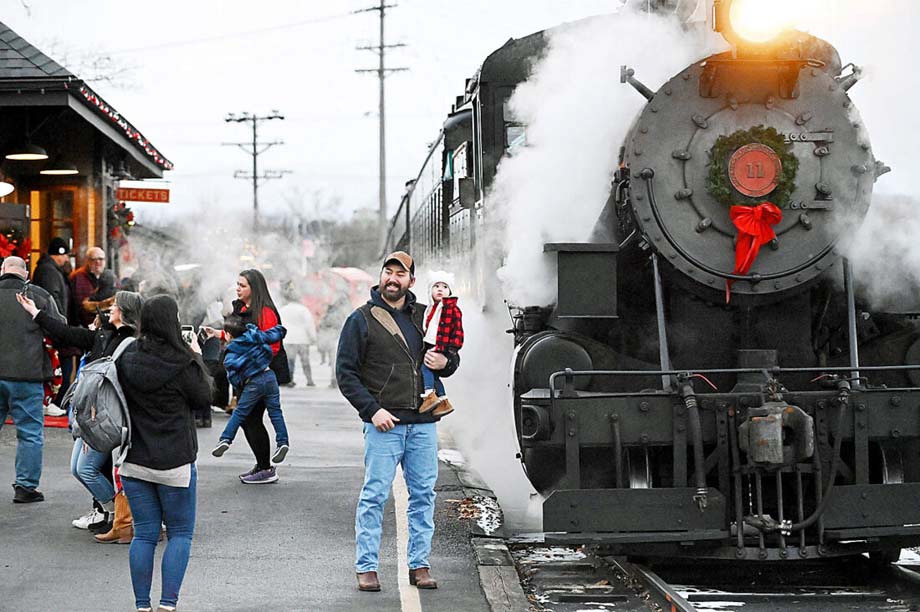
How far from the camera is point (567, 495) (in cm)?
635

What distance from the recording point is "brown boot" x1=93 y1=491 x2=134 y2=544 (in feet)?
24.8

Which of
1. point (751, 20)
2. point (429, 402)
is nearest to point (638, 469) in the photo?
point (429, 402)

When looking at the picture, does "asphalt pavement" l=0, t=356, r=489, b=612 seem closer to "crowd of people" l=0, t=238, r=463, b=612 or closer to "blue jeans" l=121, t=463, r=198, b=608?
"crowd of people" l=0, t=238, r=463, b=612

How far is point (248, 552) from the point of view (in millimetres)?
7488

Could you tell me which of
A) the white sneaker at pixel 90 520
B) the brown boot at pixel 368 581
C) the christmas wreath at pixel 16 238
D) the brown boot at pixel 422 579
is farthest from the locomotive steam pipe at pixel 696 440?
the christmas wreath at pixel 16 238

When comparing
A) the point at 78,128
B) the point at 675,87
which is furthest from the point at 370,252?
the point at 675,87

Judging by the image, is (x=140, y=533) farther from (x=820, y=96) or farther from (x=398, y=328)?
(x=820, y=96)

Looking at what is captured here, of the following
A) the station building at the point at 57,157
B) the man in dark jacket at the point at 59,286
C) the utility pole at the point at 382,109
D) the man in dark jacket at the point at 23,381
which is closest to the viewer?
the man in dark jacket at the point at 23,381

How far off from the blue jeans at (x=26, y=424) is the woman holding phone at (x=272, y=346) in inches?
64.8

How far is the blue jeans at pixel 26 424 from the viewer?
8734mm

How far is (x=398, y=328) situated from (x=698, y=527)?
181 cm

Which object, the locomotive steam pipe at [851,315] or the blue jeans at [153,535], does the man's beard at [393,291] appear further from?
the locomotive steam pipe at [851,315]

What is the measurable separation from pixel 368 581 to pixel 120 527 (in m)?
1.87

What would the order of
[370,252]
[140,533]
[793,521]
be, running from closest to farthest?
1. [140,533]
2. [793,521]
3. [370,252]
